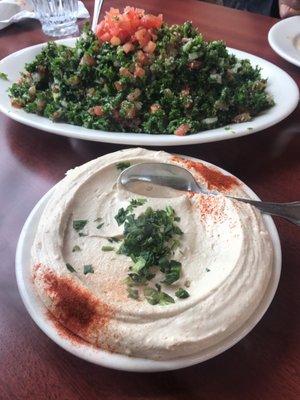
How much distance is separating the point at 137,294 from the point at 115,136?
0.56 metres

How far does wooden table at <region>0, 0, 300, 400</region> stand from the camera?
0.72 metres

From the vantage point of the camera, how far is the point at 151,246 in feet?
2.68

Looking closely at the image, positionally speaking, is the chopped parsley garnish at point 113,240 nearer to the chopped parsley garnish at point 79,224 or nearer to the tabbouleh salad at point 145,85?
the chopped parsley garnish at point 79,224

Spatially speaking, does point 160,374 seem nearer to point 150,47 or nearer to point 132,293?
point 132,293

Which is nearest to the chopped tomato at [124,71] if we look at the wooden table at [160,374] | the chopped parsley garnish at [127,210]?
the wooden table at [160,374]

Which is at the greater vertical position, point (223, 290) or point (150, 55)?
point (150, 55)

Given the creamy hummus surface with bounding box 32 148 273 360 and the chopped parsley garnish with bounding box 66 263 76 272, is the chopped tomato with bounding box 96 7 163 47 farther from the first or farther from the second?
the chopped parsley garnish with bounding box 66 263 76 272

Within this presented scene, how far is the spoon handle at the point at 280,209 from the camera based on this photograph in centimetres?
92

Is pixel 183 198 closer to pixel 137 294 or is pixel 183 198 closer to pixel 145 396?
pixel 137 294

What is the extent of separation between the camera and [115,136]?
118cm

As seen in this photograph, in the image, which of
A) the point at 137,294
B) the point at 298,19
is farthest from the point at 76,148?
the point at 298,19

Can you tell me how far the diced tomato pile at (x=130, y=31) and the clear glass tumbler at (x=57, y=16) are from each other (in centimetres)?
60

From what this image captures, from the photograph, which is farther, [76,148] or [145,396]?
[76,148]

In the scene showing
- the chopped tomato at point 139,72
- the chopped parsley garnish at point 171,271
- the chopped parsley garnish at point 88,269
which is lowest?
the chopped parsley garnish at point 171,271
